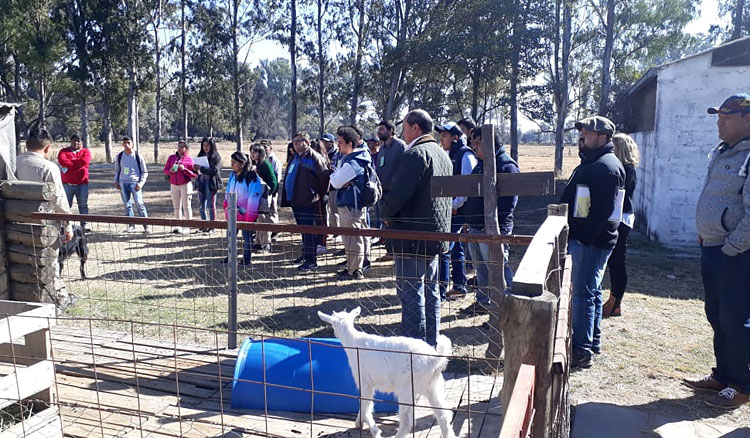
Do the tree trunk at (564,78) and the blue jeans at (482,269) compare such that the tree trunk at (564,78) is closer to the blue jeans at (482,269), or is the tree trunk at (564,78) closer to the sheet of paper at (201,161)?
the sheet of paper at (201,161)

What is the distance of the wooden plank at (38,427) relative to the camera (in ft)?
10.6

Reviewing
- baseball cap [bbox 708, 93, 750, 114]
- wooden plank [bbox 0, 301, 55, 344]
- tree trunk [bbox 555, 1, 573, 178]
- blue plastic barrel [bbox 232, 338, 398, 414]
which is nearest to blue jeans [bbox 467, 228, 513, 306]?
blue plastic barrel [bbox 232, 338, 398, 414]

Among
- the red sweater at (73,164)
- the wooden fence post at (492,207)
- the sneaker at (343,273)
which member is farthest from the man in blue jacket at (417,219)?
the red sweater at (73,164)

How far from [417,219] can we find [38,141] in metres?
4.94

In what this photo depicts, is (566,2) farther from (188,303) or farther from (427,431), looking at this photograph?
(427,431)

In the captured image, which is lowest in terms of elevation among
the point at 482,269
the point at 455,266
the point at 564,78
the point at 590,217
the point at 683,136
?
the point at 455,266

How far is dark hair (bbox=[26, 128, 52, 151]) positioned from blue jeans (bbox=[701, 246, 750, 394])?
6.95 m

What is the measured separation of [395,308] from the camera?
6.36 m

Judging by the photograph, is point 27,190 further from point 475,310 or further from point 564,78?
point 564,78

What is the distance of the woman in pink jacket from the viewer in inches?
428

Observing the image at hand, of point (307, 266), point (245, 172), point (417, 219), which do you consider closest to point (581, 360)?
point (417, 219)

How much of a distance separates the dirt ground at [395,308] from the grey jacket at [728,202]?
122 cm

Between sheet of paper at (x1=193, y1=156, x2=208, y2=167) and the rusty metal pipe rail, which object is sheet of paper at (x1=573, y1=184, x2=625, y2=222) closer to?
the rusty metal pipe rail

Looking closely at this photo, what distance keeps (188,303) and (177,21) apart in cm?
3398
